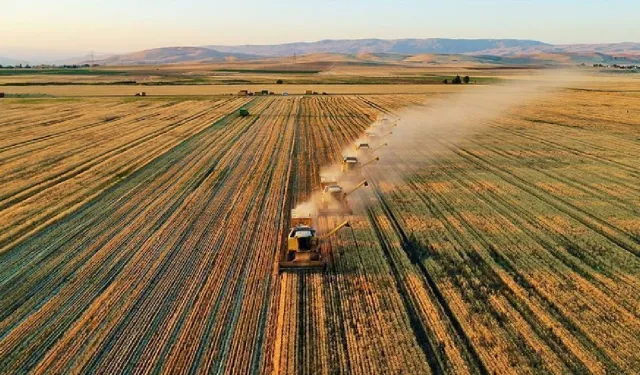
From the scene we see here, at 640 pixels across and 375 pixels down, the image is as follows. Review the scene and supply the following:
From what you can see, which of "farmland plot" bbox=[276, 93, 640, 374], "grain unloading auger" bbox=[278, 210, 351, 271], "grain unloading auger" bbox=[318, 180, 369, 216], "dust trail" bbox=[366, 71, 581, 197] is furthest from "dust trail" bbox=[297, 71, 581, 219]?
"grain unloading auger" bbox=[278, 210, 351, 271]

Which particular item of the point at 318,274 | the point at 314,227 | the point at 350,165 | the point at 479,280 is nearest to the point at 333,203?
the point at 314,227

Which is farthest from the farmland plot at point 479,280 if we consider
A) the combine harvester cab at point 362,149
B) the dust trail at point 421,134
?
the combine harvester cab at point 362,149

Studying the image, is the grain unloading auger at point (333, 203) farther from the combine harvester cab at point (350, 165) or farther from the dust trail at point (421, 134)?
the combine harvester cab at point (350, 165)

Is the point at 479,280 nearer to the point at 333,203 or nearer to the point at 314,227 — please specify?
the point at 314,227

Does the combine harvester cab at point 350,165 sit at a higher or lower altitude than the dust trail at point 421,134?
higher

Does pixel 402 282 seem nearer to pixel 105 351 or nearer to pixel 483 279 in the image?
pixel 483 279

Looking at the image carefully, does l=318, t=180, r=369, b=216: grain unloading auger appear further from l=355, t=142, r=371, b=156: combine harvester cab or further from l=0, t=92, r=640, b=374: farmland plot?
l=355, t=142, r=371, b=156: combine harvester cab

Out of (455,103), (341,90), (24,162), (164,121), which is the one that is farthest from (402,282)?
(341,90)
